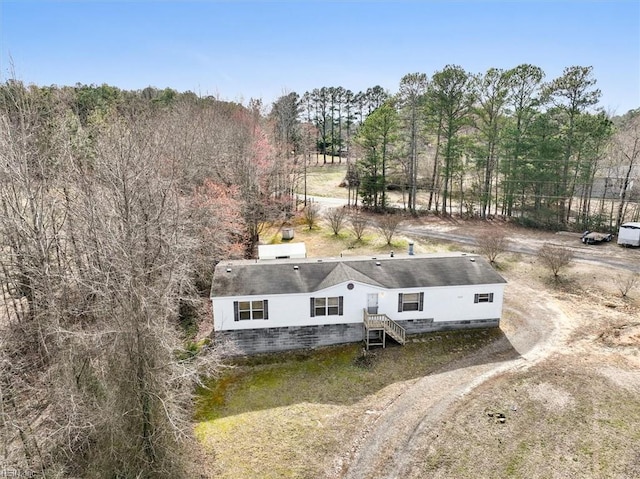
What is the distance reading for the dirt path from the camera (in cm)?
1287

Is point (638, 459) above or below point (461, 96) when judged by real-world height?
below

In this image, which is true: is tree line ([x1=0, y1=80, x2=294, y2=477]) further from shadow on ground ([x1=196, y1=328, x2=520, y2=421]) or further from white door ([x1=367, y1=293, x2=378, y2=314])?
white door ([x1=367, y1=293, x2=378, y2=314])

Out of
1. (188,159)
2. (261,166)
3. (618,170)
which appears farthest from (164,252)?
(618,170)

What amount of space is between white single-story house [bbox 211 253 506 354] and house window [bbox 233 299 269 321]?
44 mm

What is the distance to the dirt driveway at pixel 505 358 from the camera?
1305 centimetres

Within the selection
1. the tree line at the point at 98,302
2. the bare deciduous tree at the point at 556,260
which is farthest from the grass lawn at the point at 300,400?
the bare deciduous tree at the point at 556,260

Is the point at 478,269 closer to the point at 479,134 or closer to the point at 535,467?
the point at 535,467

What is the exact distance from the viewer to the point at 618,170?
36.0m

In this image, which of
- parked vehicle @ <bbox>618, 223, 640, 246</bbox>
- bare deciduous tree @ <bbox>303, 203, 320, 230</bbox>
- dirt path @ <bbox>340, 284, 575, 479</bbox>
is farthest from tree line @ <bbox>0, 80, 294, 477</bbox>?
parked vehicle @ <bbox>618, 223, 640, 246</bbox>

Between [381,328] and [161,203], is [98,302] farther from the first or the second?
[381,328]

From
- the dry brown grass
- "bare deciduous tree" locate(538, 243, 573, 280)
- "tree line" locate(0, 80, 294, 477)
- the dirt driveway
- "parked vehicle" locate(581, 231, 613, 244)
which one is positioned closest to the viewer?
"tree line" locate(0, 80, 294, 477)

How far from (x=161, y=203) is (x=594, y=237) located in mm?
31346

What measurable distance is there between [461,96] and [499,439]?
33.5 metres

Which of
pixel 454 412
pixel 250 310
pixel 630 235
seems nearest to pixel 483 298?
pixel 454 412
